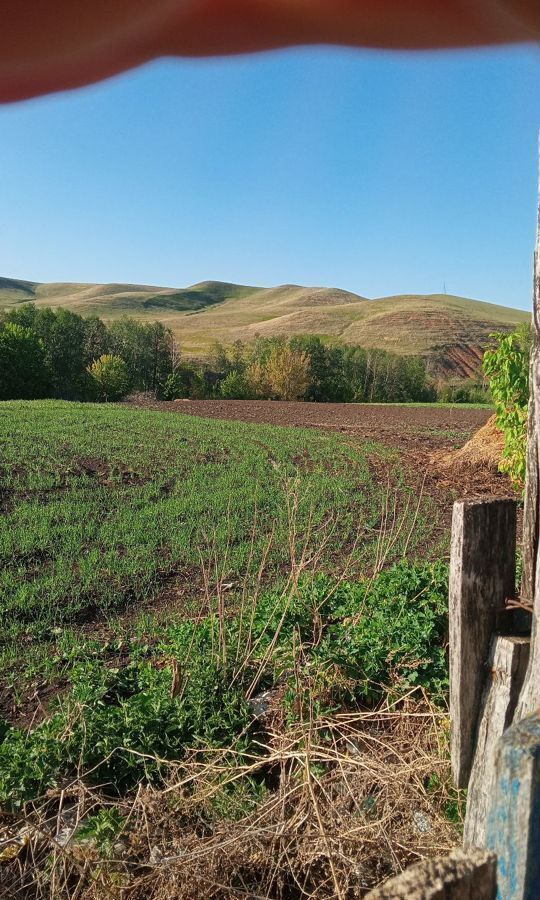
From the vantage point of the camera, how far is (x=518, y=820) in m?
0.71

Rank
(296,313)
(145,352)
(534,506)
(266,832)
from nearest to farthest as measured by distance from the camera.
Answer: (534,506) < (266,832) < (145,352) < (296,313)

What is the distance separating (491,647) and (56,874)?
1490 millimetres

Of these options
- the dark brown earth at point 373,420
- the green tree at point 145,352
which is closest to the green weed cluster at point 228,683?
the dark brown earth at point 373,420

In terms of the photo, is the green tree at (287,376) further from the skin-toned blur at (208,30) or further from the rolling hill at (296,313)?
the skin-toned blur at (208,30)

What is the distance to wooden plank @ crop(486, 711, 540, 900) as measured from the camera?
0.70 metres

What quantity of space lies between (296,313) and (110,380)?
66462 millimetres

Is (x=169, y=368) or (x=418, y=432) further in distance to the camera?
(x=169, y=368)

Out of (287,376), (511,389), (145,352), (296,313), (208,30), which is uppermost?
(296,313)

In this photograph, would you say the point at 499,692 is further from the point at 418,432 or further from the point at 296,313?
the point at 296,313

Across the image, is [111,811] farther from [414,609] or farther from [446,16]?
[446,16]

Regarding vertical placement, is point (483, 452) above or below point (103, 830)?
above

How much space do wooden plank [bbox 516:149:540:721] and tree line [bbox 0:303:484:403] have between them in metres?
32.1

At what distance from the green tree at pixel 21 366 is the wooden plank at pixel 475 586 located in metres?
31.9

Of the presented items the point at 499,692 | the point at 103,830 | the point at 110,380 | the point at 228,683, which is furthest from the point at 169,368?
the point at 499,692
